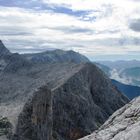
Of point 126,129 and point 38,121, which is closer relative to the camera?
point 126,129

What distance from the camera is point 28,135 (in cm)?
14700

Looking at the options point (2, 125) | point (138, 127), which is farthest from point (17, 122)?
point (138, 127)

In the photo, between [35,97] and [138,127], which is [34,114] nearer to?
[35,97]

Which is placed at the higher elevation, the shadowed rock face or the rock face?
the rock face

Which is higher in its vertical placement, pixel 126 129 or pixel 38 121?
pixel 126 129

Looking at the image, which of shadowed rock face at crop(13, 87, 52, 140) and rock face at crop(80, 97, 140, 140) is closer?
rock face at crop(80, 97, 140, 140)

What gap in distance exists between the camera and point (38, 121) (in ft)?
486

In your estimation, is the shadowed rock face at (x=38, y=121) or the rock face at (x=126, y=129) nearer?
the rock face at (x=126, y=129)

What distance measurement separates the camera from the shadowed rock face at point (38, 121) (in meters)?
146

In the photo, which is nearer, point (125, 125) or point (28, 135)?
point (125, 125)

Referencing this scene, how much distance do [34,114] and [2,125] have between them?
543 inches

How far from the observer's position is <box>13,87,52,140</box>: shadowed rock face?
146 m

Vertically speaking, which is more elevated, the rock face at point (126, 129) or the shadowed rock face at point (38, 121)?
the rock face at point (126, 129)

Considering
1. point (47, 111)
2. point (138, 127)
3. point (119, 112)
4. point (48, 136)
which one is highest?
point (138, 127)
